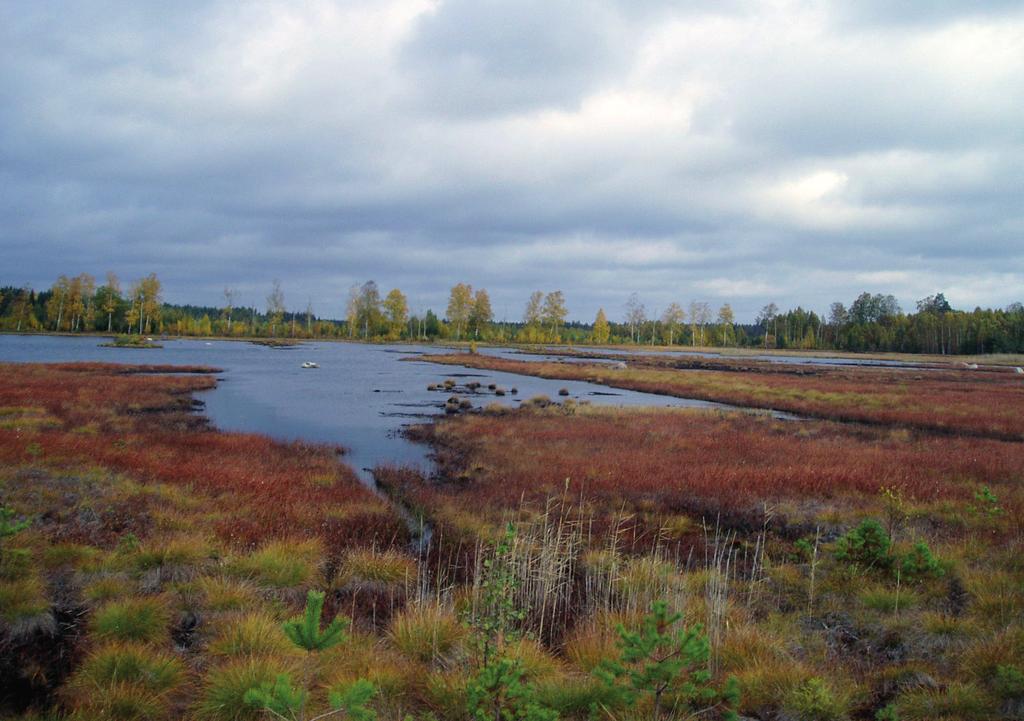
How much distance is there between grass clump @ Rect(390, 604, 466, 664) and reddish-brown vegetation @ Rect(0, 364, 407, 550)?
4.51 meters

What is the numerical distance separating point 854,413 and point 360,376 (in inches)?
1816

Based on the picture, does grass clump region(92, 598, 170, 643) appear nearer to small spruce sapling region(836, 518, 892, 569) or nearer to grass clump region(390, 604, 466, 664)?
grass clump region(390, 604, 466, 664)

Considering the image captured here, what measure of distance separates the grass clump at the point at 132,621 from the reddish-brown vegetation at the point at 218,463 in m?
3.26

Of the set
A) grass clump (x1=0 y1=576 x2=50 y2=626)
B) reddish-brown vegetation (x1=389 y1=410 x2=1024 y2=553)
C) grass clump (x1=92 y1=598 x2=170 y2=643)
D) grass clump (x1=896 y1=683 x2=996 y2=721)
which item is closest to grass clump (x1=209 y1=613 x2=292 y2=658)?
grass clump (x1=92 y1=598 x2=170 y2=643)

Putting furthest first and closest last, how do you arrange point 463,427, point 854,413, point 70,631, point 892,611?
1. point 854,413
2. point 463,427
3. point 892,611
4. point 70,631

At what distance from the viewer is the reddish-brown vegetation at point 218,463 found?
44.2 feet

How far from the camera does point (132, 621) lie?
25.4 ft

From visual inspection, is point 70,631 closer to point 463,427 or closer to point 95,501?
point 95,501

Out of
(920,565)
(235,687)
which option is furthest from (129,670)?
(920,565)

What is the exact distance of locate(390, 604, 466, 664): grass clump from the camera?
758cm

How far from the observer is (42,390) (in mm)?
34500

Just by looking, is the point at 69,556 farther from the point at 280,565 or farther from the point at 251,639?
the point at 251,639

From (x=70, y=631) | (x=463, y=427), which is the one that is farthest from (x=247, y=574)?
(x=463, y=427)

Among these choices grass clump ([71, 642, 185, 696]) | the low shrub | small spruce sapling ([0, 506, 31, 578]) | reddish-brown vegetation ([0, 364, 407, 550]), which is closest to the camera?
grass clump ([71, 642, 185, 696])
